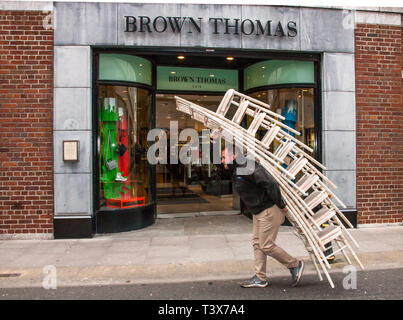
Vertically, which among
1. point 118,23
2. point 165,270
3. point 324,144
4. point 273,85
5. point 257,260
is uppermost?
point 118,23

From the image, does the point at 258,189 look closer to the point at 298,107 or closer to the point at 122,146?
the point at 122,146

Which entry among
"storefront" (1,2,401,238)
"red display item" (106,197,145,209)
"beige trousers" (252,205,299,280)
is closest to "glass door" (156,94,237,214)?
"storefront" (1,2,401,238)

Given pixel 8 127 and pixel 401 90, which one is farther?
pixel 401 90

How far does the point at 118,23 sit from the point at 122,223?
15.2 feet

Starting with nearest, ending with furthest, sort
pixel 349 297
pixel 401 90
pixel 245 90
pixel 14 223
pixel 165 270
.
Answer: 1. pixel 349 297
2. pixel 165 270
3. pixel 14 223
4. pixel 401 90
5. pixel 245 90

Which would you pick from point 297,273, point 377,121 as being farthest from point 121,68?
point 377,121

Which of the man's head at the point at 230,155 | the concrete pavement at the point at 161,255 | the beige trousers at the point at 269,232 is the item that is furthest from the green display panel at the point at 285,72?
the beige trousers at the point at 269,232

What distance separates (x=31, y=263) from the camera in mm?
5949

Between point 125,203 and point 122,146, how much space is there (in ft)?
4.59

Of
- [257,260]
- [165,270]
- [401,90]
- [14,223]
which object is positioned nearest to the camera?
[257,260]

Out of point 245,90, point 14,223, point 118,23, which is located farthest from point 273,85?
point 14,223

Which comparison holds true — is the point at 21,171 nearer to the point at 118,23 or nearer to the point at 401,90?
the point at 118,23

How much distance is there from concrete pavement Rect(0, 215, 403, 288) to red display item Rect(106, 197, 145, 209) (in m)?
0.65

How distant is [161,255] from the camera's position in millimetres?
6328
